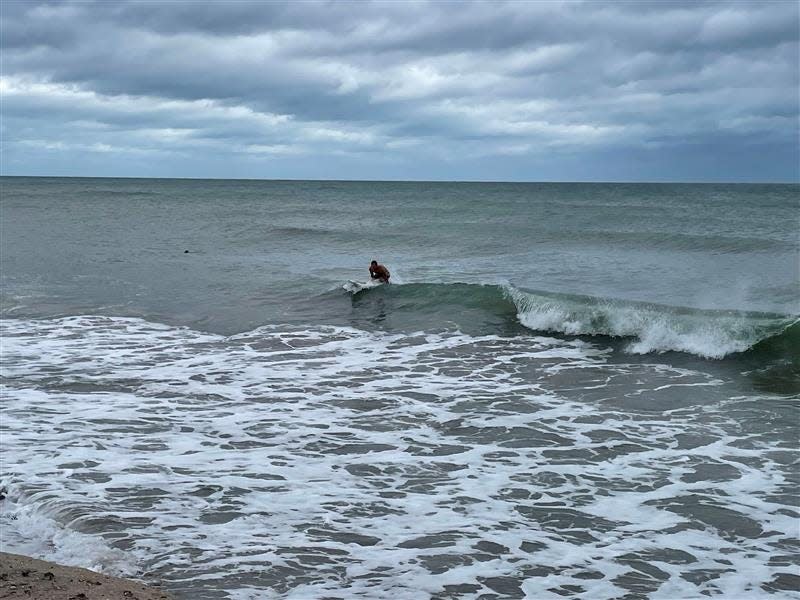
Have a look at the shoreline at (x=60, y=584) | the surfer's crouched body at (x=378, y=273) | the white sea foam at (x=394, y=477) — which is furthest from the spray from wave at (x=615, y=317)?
the shoreline at (x=60, y=584)

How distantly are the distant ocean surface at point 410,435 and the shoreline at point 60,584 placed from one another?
0.37 metres

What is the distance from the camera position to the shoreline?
6.01 meters

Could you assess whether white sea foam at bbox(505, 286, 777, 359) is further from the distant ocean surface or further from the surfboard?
the surfboard

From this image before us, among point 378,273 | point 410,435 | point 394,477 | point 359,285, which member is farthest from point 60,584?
point 378,273

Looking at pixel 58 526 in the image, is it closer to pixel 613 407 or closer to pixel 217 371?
pixel 217 371

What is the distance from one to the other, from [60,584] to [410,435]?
17.5ft

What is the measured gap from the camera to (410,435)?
10.8m

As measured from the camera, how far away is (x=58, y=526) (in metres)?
7.74

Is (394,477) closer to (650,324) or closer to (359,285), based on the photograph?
(650,324)

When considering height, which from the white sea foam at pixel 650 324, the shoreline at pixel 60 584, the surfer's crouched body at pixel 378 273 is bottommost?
the shoreline at pixel 60 584

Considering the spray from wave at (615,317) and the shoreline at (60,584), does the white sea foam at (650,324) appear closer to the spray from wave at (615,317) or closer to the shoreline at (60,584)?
the spray from wave at (615,317)

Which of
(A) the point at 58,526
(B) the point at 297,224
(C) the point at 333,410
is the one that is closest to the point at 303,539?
(A) the point at 58,526

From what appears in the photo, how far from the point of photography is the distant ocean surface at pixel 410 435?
7230 mm

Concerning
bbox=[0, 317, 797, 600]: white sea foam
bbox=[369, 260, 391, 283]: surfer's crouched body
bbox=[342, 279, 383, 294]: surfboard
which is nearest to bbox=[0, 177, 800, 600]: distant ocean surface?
bbox=[0, 317, 797, 600]: white sea foam
